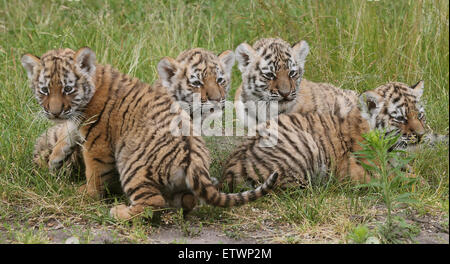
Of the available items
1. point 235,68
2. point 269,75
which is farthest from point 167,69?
point 235,68

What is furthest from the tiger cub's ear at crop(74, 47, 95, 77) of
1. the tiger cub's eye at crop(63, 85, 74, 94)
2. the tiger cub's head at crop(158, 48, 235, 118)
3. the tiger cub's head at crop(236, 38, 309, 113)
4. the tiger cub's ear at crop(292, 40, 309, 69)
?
the tiger cub's ear at crop(292, 40, 309, 69)

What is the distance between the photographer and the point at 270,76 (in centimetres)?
588

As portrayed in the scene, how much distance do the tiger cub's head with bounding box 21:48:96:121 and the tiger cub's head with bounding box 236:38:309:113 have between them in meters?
1.76

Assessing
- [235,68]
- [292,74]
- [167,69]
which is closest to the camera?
[167,69]

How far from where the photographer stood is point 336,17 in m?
6.89

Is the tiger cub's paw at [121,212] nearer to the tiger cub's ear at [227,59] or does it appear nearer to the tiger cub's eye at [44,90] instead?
the tiger cub's eye at [44,90]

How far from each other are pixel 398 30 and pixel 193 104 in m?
2.53

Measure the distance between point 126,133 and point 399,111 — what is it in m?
2.12

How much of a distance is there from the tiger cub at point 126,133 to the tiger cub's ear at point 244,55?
1.51 m

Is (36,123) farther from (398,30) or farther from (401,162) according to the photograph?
(398,30)

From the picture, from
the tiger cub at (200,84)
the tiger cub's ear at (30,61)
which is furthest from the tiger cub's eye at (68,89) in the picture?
the tiger cub at (200,84)

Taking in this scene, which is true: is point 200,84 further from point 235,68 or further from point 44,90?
point 235,68

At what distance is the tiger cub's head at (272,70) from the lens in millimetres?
5809

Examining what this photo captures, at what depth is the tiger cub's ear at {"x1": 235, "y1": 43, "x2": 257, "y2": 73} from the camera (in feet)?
19.9
